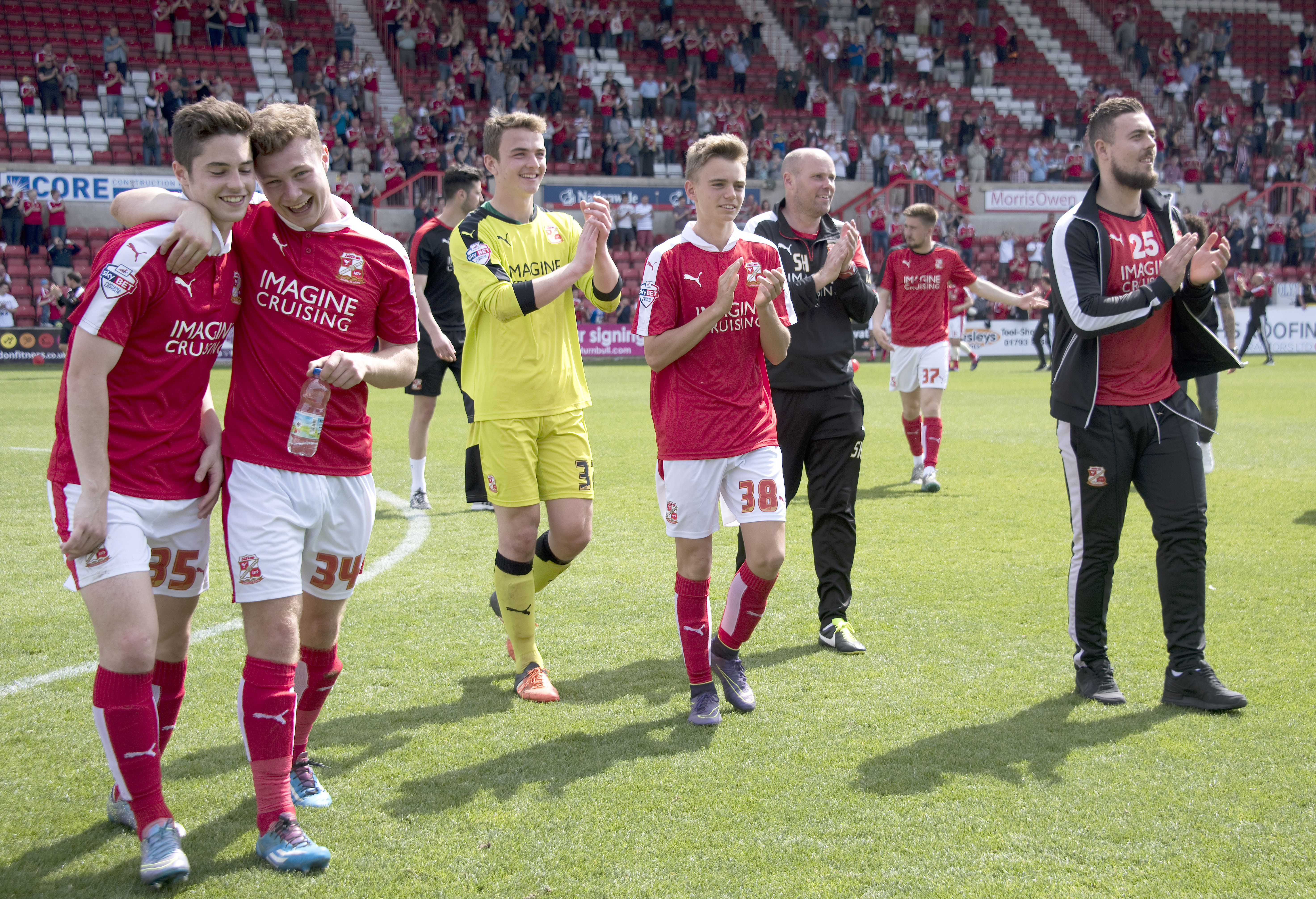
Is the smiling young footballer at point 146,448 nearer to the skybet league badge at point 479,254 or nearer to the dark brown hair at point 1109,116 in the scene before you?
the skybet league badge at point 479,254

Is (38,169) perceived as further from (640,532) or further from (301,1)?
(640,532)

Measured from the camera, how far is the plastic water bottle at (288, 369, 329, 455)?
3285 mm

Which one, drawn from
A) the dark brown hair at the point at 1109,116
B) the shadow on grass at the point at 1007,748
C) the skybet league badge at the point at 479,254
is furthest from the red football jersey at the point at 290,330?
the dark brown hair at the point at 1109,116

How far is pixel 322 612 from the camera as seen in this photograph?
3627mm

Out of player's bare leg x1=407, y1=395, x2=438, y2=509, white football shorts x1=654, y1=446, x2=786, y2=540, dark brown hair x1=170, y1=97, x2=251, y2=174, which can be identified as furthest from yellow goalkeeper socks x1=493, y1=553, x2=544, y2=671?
player's bare leg x1=407, y1=395, x2=438, y2=509

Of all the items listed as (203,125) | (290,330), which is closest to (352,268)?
(290,330)

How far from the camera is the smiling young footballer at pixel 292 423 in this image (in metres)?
3.27

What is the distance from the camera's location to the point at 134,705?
3.12 meters

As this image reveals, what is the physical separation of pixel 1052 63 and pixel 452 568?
38533mm

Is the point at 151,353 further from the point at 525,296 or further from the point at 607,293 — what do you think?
the point at 607,293

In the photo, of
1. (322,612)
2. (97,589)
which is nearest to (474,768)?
(322,612)

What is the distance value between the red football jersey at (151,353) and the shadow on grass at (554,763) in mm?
1278

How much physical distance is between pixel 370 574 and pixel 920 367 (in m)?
5.66

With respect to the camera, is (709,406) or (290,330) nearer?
(290,330)
